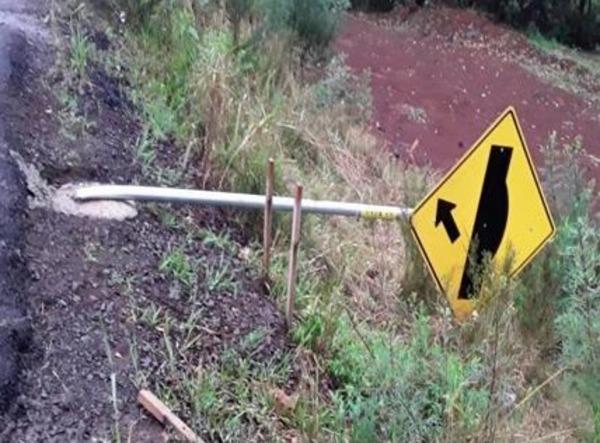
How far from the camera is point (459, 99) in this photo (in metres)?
18.3

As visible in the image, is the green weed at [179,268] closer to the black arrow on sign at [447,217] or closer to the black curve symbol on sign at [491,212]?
the black arrow on sign at [447,217]

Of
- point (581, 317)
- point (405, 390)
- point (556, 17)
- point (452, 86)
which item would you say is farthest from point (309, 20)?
point (556, 17)

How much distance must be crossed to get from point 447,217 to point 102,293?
1.72 m

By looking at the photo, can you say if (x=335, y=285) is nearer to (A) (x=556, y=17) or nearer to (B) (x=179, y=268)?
(B) (x=179, y=268)

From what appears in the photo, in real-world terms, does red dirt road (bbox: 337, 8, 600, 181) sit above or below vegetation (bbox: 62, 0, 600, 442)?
below

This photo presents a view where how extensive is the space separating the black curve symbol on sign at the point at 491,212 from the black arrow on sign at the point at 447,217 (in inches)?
3.6

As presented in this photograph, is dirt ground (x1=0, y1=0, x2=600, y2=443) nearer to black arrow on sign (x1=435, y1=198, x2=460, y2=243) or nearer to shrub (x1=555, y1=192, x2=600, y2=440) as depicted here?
black arrow on sign (x1=435, y1=198, x2=460, y2=243)

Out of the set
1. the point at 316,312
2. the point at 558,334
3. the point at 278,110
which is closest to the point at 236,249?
the point at 316,312

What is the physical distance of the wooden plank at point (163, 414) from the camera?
385 cm

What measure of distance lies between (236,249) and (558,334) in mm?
1579

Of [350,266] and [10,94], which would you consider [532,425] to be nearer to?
[350,266]

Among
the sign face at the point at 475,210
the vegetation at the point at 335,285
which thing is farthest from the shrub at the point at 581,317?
the sign face at the point at 475,210

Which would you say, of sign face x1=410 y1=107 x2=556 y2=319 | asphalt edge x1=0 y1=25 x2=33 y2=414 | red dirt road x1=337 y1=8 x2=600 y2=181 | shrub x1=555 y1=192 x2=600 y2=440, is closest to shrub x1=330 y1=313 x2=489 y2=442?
shrub x1=555 y1=192 x2=600 y2=440

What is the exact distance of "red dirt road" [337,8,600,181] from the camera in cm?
1538
